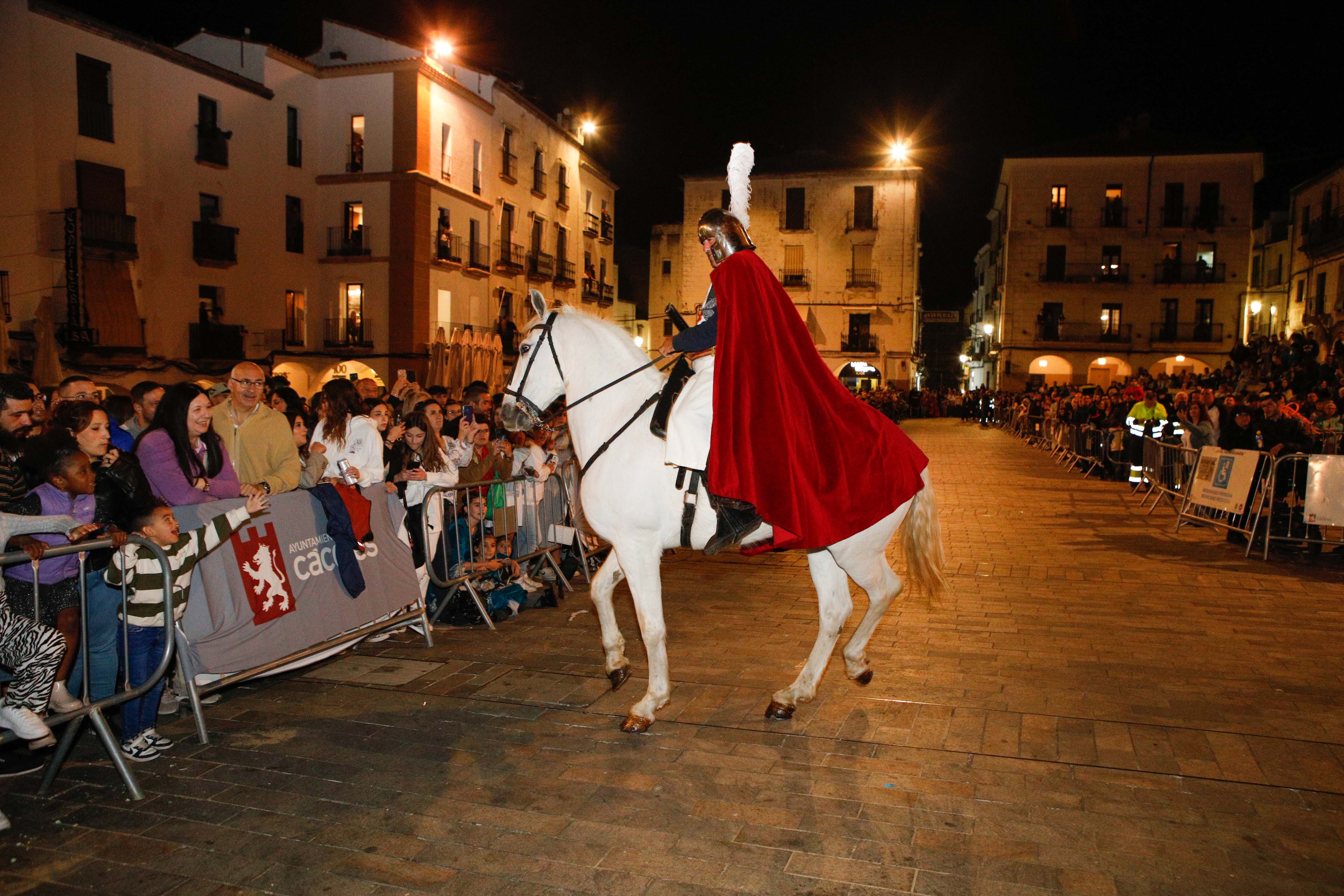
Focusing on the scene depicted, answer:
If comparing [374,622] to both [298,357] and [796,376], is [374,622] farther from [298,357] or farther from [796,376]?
[298,357]

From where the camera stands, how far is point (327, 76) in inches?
1149

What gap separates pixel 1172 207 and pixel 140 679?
A: 4822cm

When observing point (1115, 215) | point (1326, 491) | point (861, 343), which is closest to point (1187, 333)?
point (1115, 215)

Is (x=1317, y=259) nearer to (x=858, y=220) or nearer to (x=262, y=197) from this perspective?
(x=858, y=220)

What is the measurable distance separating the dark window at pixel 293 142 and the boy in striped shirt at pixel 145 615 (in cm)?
2792

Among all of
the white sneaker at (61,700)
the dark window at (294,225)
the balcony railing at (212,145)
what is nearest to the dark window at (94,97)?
the balcony railing at (212,145)

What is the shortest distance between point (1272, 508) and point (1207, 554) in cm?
85

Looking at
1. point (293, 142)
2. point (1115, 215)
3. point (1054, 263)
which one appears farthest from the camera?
point (1054, 263)

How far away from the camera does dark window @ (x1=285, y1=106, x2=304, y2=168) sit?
1110 inches

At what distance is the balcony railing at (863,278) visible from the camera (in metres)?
43.1

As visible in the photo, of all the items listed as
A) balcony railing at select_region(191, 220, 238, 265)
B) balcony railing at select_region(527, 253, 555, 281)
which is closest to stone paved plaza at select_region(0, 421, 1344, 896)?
balcony railing at select_region(191, 220, 238, 265)

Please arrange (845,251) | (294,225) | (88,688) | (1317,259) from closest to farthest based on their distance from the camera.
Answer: (88,688) → (294,225) → (1317,259) → (845,251)

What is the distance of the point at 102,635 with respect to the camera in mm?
4125

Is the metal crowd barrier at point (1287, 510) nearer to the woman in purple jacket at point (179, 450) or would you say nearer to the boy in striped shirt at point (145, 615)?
the woman in purple jacket at point (179, 450)
